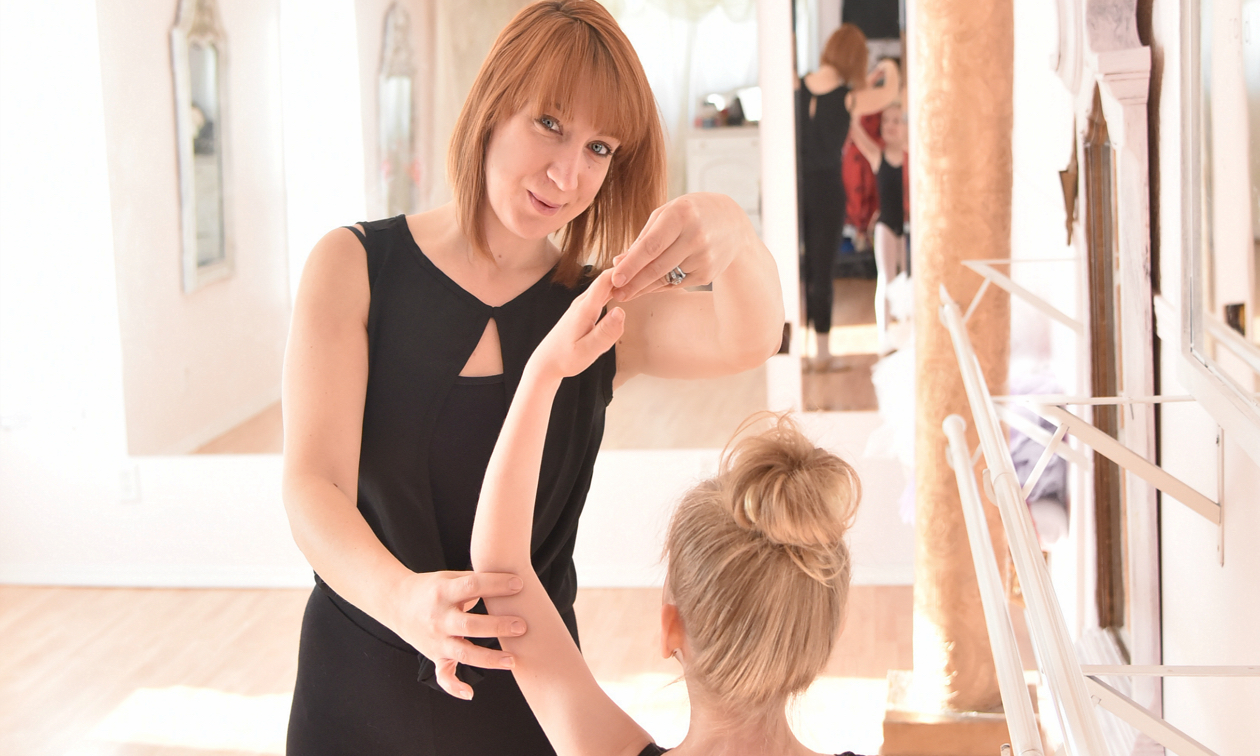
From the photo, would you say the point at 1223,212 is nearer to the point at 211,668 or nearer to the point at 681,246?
the point at 681,246

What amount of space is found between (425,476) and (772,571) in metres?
0.44

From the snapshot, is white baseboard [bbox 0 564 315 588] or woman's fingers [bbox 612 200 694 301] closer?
woman's fingers [bbox 612 200 694 301]

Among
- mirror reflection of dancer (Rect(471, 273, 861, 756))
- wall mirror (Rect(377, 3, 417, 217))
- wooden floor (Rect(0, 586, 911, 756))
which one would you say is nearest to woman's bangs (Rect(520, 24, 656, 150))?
mirror reflection of dancer (Rect(471, 273, 861, 756))

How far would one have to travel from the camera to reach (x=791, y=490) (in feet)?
3.36

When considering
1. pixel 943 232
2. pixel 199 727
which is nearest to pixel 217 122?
pixel 199 727

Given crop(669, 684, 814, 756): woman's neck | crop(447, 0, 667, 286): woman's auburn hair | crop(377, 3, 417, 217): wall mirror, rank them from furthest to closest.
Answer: crop(377, 3, 417, 217): wall mirror
crop(447, 0, 667, 286): woman's auburn hair
crop(669, 684, 814, 756): woman's neck

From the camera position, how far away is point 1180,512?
1.42 meters

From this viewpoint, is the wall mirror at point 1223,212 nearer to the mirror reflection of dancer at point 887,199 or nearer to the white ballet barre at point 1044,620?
the white ballet barre at point 1044,620

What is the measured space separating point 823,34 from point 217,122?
7.20 feet

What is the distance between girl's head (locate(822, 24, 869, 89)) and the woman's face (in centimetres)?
269

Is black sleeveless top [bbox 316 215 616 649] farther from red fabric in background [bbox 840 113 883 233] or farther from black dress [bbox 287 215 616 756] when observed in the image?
red fabric in background [bbox 840 113 883 233]

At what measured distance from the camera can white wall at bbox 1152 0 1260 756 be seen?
3.66 ft

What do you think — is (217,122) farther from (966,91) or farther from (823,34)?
(966,91)

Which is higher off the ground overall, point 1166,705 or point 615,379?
point 615,379
